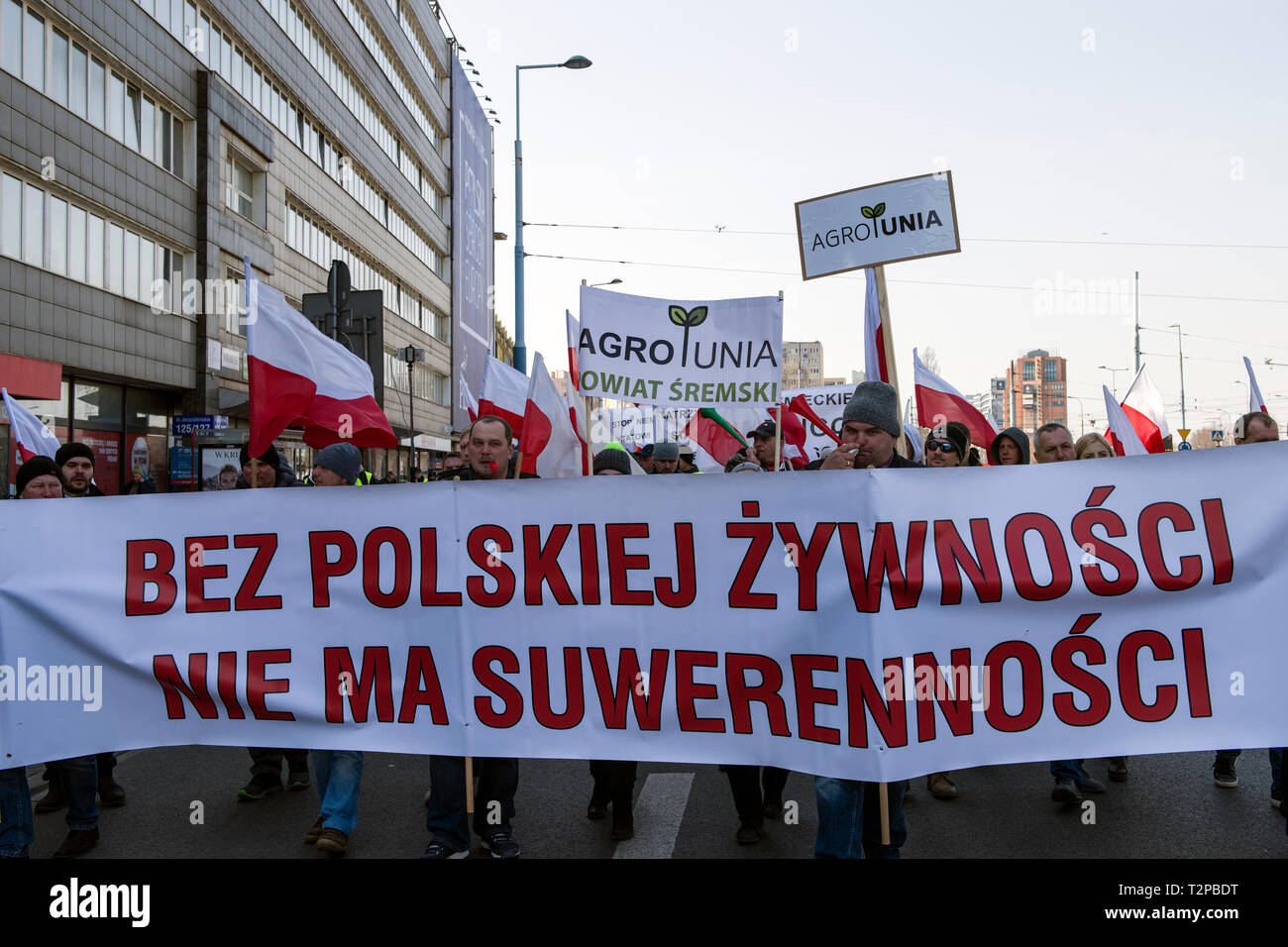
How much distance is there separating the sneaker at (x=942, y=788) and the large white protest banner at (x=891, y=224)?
2876mm

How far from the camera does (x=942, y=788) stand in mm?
5426

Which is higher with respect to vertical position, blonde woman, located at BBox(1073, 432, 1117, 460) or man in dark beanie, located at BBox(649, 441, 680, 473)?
man in dark beanie, located at BBox(649, 441, 680, 473)

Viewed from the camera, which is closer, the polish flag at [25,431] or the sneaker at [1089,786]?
the sneaker at [1089,786]

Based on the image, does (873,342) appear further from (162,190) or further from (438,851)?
(162,190)

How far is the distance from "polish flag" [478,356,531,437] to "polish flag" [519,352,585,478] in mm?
2884

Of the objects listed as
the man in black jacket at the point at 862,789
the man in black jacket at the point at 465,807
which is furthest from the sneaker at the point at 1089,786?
the man in black jacket at the point at 465,807

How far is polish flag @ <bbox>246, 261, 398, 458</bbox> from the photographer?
507 centimetres

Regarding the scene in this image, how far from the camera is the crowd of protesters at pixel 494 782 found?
12.6 feet

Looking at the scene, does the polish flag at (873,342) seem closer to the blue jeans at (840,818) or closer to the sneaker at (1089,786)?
the sneaker at (1089,786)

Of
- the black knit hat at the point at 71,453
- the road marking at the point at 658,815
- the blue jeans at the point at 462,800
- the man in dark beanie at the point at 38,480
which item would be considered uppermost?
the black knit hat at the point at 71,453

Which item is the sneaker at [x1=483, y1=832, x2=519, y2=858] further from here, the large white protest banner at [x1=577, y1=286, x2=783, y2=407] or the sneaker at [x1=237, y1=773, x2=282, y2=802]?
the large white protest banner at [x1=577, y1=286, x2=783, y2=407]

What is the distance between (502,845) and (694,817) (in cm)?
110

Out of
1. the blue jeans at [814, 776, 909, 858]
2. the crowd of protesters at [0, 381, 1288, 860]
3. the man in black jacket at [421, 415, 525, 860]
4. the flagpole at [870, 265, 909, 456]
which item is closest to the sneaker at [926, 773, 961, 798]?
the crowd of protesters at [0, 381, 1288, 860]

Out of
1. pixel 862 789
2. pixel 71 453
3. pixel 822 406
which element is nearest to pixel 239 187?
pixel 822 406
